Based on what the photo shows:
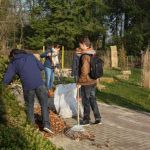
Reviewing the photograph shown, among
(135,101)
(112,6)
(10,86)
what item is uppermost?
(112,6)

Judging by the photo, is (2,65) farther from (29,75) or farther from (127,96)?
(127,96)

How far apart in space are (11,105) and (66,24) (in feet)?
136

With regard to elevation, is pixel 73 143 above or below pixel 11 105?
below

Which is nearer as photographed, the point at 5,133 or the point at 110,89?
the point at 5,133

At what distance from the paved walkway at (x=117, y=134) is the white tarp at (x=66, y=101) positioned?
356 millimetres

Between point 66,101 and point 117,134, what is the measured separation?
222cm

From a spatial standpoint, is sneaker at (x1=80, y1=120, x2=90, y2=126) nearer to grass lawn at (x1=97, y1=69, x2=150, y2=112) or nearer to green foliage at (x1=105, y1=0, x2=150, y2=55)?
grass lawn at (x1=97, y1=69, x2=150, y2=112)

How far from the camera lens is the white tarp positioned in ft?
41.0

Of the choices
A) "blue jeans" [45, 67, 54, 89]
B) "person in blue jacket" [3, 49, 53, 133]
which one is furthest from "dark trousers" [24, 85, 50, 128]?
"blue jeans" [45, 67, 54, 89]

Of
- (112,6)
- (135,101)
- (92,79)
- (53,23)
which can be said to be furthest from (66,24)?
(92,79)

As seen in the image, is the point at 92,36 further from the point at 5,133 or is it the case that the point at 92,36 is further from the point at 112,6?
the point at 5,133

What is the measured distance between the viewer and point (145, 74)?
2277cm

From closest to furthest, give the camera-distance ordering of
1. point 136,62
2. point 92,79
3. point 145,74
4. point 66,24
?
point 92,79 → point 145,74 → point 136,62 → point 66,24

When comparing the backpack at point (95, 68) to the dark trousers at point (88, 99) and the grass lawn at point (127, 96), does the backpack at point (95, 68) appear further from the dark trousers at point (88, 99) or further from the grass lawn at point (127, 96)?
the grass lawn at point (127, 96)
